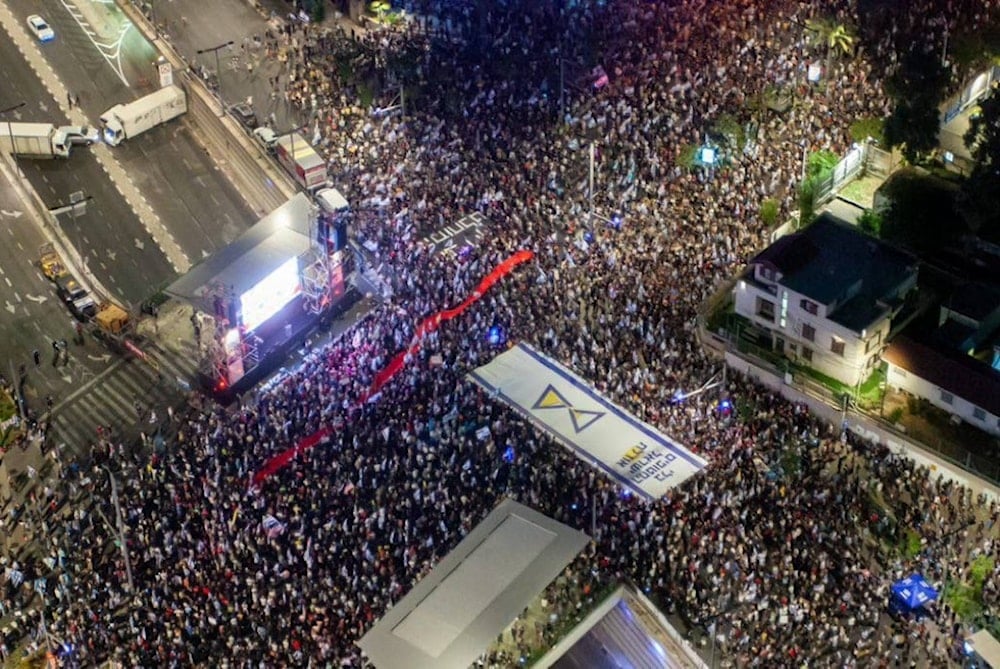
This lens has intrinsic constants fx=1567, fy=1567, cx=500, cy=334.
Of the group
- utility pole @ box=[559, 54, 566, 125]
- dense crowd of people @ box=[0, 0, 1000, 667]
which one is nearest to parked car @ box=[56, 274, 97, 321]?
dense crowd of people @ box=[0, 0, 1000, 667]

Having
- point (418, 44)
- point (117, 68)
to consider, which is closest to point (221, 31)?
point (117, 68)

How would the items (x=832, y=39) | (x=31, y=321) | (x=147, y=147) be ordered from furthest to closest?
(x=147, y=147)
(x=832, y=39)
(x=31, y=321)

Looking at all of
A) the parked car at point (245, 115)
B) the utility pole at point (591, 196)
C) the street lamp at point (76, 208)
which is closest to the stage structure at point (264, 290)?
the street lamp at point (76, 208)

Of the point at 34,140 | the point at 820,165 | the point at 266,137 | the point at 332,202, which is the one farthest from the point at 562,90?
the point at 34,140

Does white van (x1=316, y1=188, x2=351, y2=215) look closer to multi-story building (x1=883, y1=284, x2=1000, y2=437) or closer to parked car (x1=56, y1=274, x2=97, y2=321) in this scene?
parked car (x1=56, y1=274, x2=97, y2=321)

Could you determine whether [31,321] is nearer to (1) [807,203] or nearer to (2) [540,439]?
(2) [540,439]

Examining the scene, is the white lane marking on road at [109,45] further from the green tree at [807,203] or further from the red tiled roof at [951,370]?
the red tiled roof at [951,370]
